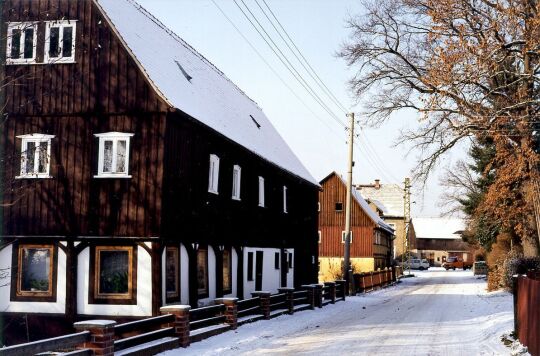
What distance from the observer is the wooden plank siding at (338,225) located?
52719mm

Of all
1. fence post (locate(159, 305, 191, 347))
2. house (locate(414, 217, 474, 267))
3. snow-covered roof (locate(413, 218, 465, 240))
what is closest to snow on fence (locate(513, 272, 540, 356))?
fence post (locate(159, 305, 191, 347))

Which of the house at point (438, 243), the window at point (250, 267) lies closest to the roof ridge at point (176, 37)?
the window at point (250, 267)

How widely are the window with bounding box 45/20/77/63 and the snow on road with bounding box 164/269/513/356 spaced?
31.4 feet

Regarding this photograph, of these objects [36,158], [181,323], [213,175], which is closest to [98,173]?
[36,158]

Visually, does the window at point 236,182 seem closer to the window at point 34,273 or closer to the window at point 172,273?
the window at point 172,273

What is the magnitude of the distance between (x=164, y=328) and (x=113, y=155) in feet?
20.2

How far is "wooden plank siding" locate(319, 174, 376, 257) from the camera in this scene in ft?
173

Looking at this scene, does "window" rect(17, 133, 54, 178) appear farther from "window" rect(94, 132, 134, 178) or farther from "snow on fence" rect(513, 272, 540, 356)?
"snow on fence" rect(513, 272, 540, 356)

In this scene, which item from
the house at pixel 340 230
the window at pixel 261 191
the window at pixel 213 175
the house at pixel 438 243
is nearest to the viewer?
the window at pixel 213 175

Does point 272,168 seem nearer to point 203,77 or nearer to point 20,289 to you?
point 203,77

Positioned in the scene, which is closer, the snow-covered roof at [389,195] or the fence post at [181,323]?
the fence post at [181,323]

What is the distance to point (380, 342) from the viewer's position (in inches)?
601

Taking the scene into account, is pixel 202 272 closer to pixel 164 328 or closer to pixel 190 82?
pixel 164 328

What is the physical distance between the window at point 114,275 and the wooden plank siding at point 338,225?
119ft
